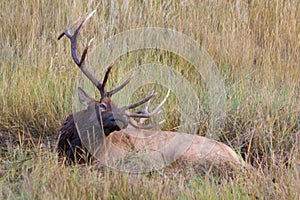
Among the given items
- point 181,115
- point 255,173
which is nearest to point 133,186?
point 255,173

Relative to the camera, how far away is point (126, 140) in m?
4.86

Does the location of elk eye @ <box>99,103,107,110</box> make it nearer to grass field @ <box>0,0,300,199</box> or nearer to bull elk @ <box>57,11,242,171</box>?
bull elk @ <box>57,11,242,171</box>

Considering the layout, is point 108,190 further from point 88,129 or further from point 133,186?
point 88,129

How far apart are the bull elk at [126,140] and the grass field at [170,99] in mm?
175

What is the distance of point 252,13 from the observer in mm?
7031

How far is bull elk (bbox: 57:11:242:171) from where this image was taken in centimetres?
461

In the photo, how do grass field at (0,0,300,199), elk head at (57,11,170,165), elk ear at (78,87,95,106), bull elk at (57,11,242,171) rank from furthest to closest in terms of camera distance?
elk ear at (78,87,95,106), bull elk at (57,11,242,171), elk head at (57,11,170,165), grass field at (0,0,300,199)

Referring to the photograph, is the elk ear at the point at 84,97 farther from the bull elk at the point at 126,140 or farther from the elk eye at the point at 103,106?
the elk eye at the point at 103,106

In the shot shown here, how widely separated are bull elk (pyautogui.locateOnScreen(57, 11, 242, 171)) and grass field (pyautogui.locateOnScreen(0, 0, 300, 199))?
18 cm

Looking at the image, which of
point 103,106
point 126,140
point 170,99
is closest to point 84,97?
point 103,106

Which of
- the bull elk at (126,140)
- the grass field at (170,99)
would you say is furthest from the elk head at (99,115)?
the grass field at (170,99)

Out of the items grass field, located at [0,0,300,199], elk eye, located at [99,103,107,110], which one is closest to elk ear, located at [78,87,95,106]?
elk eye, located at [99,103,107,110]

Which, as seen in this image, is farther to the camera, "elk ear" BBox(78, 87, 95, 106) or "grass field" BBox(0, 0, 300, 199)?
"elk ear" BBox(78, 87, 95, 106)

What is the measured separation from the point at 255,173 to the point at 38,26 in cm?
326
